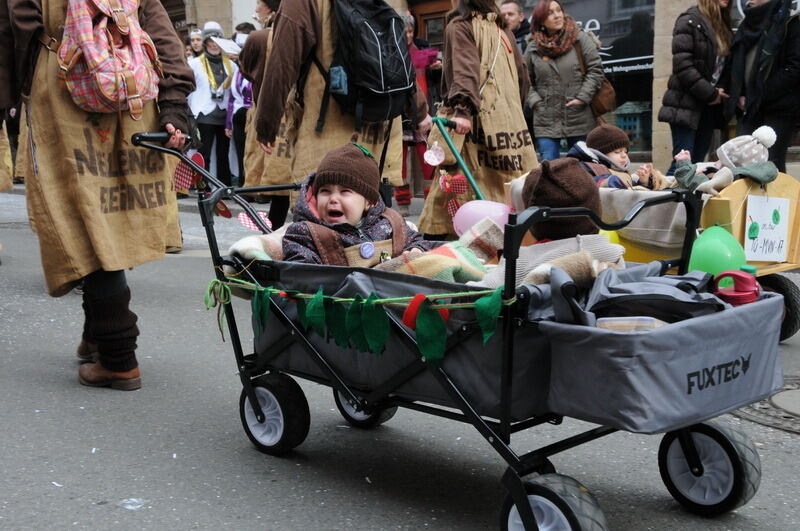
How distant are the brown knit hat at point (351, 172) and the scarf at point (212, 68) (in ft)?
30.9

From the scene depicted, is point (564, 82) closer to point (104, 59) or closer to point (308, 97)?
point (308, 97)

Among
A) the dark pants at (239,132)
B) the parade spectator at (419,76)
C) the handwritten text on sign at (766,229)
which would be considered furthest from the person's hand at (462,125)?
the dark pants at (239,132)

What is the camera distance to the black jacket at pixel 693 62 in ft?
25.9

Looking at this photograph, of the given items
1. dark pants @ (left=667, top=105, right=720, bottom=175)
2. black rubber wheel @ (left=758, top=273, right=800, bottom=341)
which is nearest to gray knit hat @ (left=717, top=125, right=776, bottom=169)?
black rubber wheel @ (left=758, top=273, right=800, bottom=341)

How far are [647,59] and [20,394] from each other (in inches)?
322

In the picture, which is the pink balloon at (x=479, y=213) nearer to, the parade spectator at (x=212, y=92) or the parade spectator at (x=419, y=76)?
the parade spectator at (x=419, y=76)

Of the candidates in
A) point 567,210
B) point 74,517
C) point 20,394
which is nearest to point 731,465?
point 567,210

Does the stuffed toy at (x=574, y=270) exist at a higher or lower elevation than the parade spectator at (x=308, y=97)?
lower

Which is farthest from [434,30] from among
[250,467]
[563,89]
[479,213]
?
[250,467]

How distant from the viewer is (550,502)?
2660mm

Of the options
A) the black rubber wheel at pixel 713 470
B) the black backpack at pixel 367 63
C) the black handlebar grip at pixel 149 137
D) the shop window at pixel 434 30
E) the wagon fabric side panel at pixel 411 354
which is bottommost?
the black rubber wheel at pixel 713 470

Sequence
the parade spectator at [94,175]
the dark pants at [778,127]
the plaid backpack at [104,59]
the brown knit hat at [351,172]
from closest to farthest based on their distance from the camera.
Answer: the brown knit hat at [351,172], the plaid backpack at [104,59], the parade spectator at [94,175], the dark pants at [778,127]

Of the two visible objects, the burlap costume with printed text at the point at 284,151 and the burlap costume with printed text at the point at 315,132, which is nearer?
the burlap costume with printed text at the point at 315,132

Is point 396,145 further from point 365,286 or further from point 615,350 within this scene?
point 615,350
